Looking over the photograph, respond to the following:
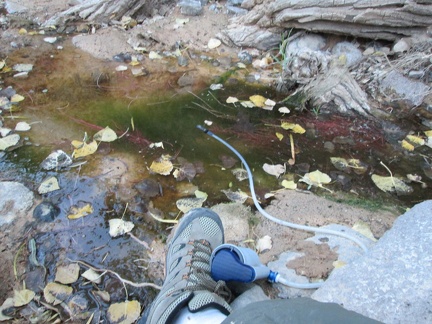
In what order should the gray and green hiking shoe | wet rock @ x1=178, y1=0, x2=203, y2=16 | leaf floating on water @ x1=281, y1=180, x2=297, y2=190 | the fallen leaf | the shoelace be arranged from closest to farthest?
the gray and green hiking shoe → the shoelace → the fallen leaf → leaf floating on water @ x1=281, y1=180, x2=297, y2=190 → wet rock @ x1=178, y1=0, x2=203, y2=16

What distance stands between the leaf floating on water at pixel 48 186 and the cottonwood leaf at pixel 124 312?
0.81m

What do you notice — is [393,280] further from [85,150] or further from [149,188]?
[85,150]

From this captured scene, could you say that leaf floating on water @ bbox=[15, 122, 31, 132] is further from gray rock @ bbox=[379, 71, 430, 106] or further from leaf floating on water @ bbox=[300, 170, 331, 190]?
gray rock @ bbox=[379, 71, 430, 106]

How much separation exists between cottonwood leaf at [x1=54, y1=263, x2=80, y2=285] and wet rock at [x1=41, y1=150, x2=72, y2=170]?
27.6 inches

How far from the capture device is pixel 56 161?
223cm

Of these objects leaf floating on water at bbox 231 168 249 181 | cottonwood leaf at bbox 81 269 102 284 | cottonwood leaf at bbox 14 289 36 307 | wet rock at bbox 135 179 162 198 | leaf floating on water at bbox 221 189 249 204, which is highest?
leaf floating on water at bbox 231 168 249 181

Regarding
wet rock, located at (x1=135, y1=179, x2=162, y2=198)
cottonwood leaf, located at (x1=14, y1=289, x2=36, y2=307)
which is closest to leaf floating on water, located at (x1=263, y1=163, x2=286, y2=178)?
wet rock, located at (x1=135, y1=179, x2=162, y2=198)

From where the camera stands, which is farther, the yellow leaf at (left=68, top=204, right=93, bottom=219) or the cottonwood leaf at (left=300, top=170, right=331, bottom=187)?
the cottonwood leaf at (left=300, top=170, right=331, bottom=187)

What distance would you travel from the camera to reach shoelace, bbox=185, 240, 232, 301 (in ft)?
5.00

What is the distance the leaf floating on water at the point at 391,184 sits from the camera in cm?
221

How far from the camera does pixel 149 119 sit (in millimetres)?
2635

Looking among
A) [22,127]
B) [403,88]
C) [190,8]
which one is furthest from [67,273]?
[190,8]

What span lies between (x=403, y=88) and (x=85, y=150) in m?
2.42

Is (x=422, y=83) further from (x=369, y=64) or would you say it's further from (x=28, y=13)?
(x=28, y=13)
